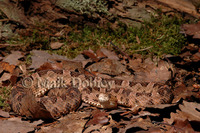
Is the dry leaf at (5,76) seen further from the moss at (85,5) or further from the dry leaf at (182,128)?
the dry leaf at (182,128)

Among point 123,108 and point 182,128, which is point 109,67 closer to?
point 123,108

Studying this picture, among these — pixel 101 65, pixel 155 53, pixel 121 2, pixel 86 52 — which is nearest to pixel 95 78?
pixel 101 65

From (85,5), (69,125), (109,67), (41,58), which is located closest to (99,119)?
(69,125)

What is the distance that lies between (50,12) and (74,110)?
4.02 metres

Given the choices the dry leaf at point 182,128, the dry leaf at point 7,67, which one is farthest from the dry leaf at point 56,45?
the dry leaf at point 182,128

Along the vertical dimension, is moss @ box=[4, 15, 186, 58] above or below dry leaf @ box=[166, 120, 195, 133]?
above

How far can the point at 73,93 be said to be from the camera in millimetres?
5449

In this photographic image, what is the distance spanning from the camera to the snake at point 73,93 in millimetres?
4827

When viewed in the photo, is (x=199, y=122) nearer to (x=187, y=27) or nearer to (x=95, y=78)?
(x=95, y=78)

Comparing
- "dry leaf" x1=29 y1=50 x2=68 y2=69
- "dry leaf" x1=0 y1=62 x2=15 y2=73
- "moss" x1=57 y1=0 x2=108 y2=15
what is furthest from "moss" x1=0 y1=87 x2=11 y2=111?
"moss" x1=57 y1=0 x2=108 y2=15

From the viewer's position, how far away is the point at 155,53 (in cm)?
691

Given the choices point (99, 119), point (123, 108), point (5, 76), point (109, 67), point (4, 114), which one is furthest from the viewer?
point (109, 67)

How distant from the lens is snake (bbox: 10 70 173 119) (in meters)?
4.83

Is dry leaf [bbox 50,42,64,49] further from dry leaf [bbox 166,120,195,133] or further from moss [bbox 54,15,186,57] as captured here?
dry leaf [bbox 166,120,195,133]
